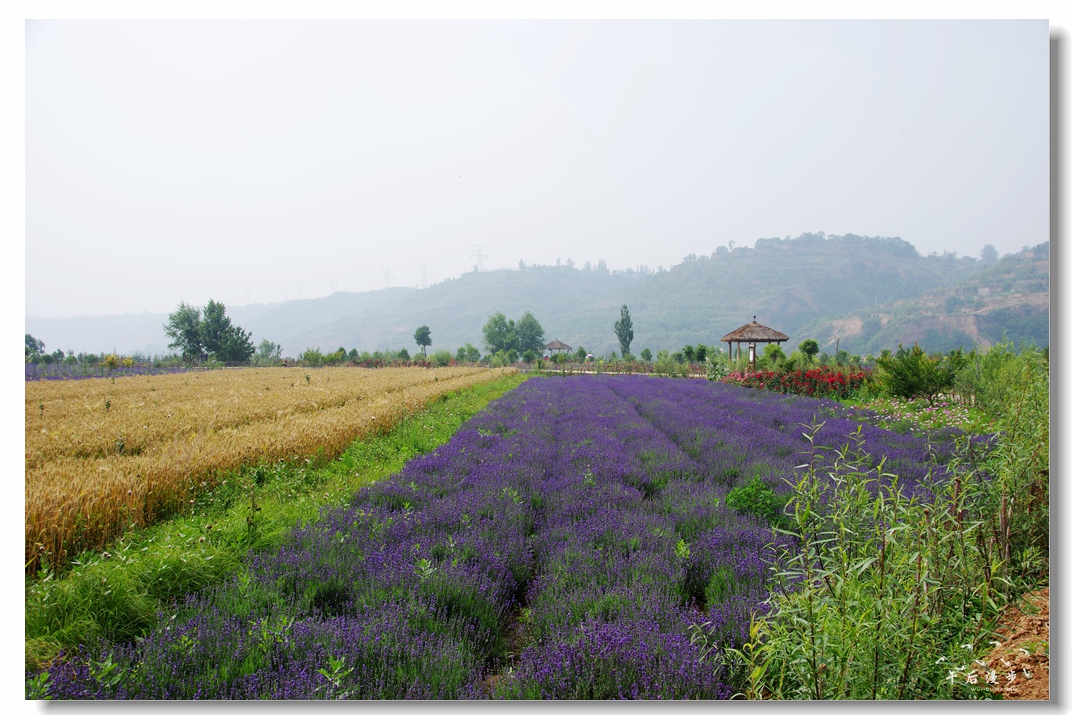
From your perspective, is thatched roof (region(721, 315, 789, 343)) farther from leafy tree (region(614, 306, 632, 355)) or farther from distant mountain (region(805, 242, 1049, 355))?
leafy tree (region(614, 306, 632, 355))

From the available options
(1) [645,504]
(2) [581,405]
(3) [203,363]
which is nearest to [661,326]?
(3) [203,363]

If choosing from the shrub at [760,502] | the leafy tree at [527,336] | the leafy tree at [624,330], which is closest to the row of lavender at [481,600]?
the shrub at [760,502]

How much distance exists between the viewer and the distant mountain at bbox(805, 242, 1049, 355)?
12.6ft

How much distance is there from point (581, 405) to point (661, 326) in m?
90.6

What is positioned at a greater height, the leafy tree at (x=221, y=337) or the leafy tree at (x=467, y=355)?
the leafy tree at (x=221, y=337)

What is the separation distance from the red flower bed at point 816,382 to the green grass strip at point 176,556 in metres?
16.9

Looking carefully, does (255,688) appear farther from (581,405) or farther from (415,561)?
(581,405)

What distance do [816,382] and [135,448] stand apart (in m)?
20.1

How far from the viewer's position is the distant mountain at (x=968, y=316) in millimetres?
3840

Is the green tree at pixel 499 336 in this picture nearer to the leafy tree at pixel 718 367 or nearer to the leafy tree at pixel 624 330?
the leafy tree at pixel 624 330

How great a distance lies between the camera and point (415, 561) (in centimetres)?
346

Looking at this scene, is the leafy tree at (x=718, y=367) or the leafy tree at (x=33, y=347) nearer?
the leafy tree at (x=33, y=347)

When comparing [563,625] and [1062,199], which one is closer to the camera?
[563,625]

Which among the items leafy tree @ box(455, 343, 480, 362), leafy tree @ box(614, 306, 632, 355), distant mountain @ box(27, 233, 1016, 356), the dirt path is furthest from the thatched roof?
distant mountain @ box(27, 233, 1016, 356)
